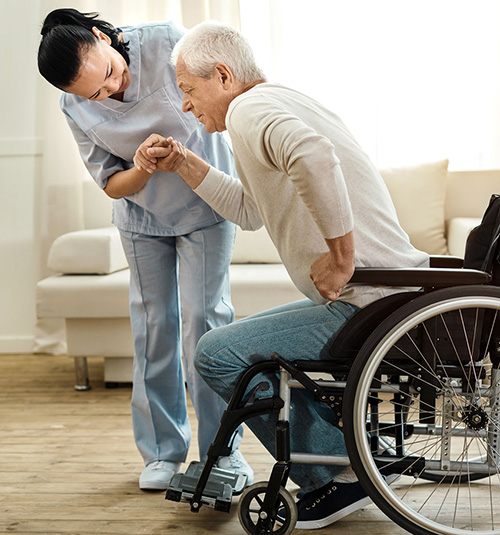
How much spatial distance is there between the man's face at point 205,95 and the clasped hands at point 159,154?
142 mm

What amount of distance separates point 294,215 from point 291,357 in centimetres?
29

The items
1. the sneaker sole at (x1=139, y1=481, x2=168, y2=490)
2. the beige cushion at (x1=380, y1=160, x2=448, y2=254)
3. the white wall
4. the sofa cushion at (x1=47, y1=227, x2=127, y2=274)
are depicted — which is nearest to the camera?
the sneaker sole at (x1=139, y1=481, x2=168, y2=490)

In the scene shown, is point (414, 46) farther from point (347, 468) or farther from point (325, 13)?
point (347, 468)

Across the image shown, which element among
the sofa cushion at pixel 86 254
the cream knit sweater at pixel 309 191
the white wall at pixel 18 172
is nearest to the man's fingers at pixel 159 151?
the cream knit sweater at pixel 309 191

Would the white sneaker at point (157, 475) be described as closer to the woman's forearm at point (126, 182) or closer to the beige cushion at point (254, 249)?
the woman's forearm at point (126, 182)

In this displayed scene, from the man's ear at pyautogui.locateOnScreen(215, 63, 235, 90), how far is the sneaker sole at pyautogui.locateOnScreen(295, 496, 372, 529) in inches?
37.3

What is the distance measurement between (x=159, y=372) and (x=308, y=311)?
59cm

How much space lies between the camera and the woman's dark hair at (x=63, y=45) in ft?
4.77

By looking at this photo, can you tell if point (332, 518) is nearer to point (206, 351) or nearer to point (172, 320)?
point (206, 351)

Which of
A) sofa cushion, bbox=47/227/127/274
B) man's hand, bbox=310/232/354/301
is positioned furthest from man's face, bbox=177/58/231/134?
sofa cushion, bbox=47/227/127/274

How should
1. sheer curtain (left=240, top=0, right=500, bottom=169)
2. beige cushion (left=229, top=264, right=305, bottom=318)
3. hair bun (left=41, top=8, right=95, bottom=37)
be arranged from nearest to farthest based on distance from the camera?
hair bun (left=41, top=8, right=95, bottom=37), beige cushion (left=229, top=264, right=305, bottom=318), sheer curtain (left=240, top=0, right=500, bottom=169)

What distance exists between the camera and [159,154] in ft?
4.98

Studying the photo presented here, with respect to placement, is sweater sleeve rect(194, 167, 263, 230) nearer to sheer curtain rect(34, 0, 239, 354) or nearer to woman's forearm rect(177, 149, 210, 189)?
woman's forearm rect(177, 149, 210, 189)

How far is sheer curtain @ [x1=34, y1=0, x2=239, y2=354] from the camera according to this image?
323 centimetres
